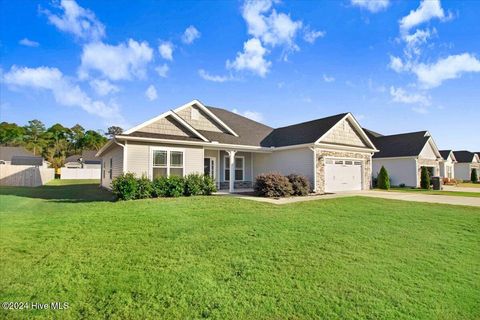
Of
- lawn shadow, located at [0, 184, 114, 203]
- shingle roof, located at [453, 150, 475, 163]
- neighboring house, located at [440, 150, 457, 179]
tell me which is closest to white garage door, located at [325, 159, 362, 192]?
lawn shadow, located at [0, 184, 114, 203]

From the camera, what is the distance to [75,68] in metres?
14.9

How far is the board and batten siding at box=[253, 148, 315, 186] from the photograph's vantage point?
1677cm

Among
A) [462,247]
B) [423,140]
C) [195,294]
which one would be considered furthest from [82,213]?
[423,140]

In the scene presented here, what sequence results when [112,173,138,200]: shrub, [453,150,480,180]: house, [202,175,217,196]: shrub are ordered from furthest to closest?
[453,150,480,180]: house
[202,175,217,196]: shrub
[112,173,138,200]: shrub

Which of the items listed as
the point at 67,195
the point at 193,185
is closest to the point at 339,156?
the point at 193,185

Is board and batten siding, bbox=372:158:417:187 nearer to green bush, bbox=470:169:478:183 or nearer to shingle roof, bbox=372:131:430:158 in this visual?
shingle roof, bbox=372:131:430:158

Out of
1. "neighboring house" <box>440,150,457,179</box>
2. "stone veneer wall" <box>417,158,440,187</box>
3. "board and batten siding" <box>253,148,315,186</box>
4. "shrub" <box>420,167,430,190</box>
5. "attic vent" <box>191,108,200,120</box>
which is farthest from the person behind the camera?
"neighboring house" <box>440,150,457,179</box>

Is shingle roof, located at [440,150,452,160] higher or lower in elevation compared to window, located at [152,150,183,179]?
higher

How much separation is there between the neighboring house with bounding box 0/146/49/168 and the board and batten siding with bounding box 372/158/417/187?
4283 centimetres

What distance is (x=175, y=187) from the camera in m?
12.9

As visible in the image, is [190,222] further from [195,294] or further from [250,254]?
[195,294]

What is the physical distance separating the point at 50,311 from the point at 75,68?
1520 centimetres

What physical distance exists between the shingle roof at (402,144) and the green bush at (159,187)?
23.0 m

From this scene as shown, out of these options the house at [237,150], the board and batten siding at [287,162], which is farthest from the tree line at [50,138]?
the board and batten siding at [287,162]
